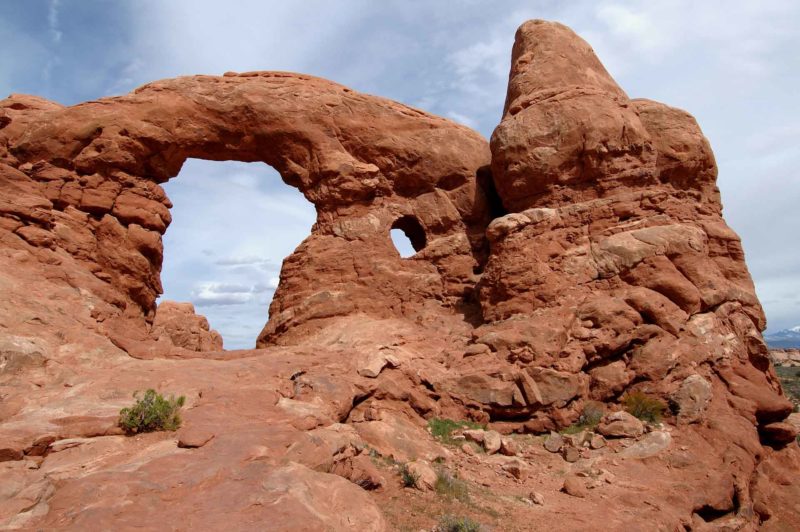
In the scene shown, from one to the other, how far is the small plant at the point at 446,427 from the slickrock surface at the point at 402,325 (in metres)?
0.23

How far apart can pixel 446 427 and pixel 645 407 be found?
4.16 meters

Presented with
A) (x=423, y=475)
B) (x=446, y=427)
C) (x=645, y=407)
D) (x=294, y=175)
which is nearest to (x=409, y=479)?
(x=423, y=475)

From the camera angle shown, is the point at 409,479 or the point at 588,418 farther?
the point at 588,418

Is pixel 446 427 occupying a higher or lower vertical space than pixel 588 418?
lower

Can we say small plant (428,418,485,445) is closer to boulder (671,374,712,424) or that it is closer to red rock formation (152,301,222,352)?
boulder (671,374,712,424)

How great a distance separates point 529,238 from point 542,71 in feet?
18.7

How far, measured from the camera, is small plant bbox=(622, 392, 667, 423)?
37.3 ft

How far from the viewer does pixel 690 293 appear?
1255 centimetres

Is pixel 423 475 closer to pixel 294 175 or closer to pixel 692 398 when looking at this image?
pixel 692 398

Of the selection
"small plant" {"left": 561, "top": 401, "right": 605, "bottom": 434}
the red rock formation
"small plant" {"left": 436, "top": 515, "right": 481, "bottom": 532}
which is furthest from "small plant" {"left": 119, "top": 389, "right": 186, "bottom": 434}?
the red rock formation

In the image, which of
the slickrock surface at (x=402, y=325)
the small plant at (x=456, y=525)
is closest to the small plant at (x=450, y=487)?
the slickrock surface at (x=402, y=325)

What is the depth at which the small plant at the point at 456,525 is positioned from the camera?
6.47m

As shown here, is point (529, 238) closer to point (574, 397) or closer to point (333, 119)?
point (574, 397)

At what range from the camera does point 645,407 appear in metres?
11.5
